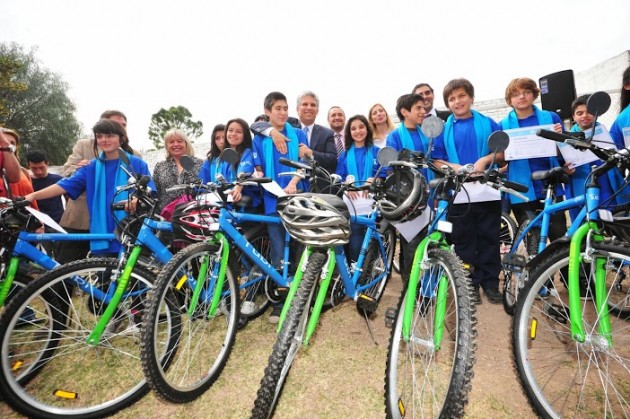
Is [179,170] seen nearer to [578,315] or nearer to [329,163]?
[329,163]

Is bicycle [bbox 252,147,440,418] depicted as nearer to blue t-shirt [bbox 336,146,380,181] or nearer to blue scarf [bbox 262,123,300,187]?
blue scarf [bbox 262,123,300,187]

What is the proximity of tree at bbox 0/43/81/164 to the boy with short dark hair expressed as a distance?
29450mm

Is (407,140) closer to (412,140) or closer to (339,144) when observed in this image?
(412,140)

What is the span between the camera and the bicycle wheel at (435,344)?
1.37m

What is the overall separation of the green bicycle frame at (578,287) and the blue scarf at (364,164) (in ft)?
7.34

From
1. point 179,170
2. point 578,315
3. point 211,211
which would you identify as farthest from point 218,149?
point 578,315

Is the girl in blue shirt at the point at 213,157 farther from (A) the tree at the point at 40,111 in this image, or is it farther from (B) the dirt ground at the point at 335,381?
(A) the tree at the point at 40,111

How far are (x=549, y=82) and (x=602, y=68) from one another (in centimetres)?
1244

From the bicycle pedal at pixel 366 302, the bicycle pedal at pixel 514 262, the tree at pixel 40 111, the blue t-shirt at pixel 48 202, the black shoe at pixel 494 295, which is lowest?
the black shoe at pixel 494 295

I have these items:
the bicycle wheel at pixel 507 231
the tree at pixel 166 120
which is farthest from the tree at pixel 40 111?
the bicycle wheel at pixel 507 231

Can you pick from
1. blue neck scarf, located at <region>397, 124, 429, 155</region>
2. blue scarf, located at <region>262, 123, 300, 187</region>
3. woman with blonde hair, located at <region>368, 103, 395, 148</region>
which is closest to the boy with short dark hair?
blue neck scarf, located at <region>397, 124, 429, 155</region>

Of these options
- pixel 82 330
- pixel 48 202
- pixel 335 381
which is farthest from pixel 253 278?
pixel 48 202

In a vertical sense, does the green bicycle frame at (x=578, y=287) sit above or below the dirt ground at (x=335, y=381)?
above

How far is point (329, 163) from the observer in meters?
3.73
